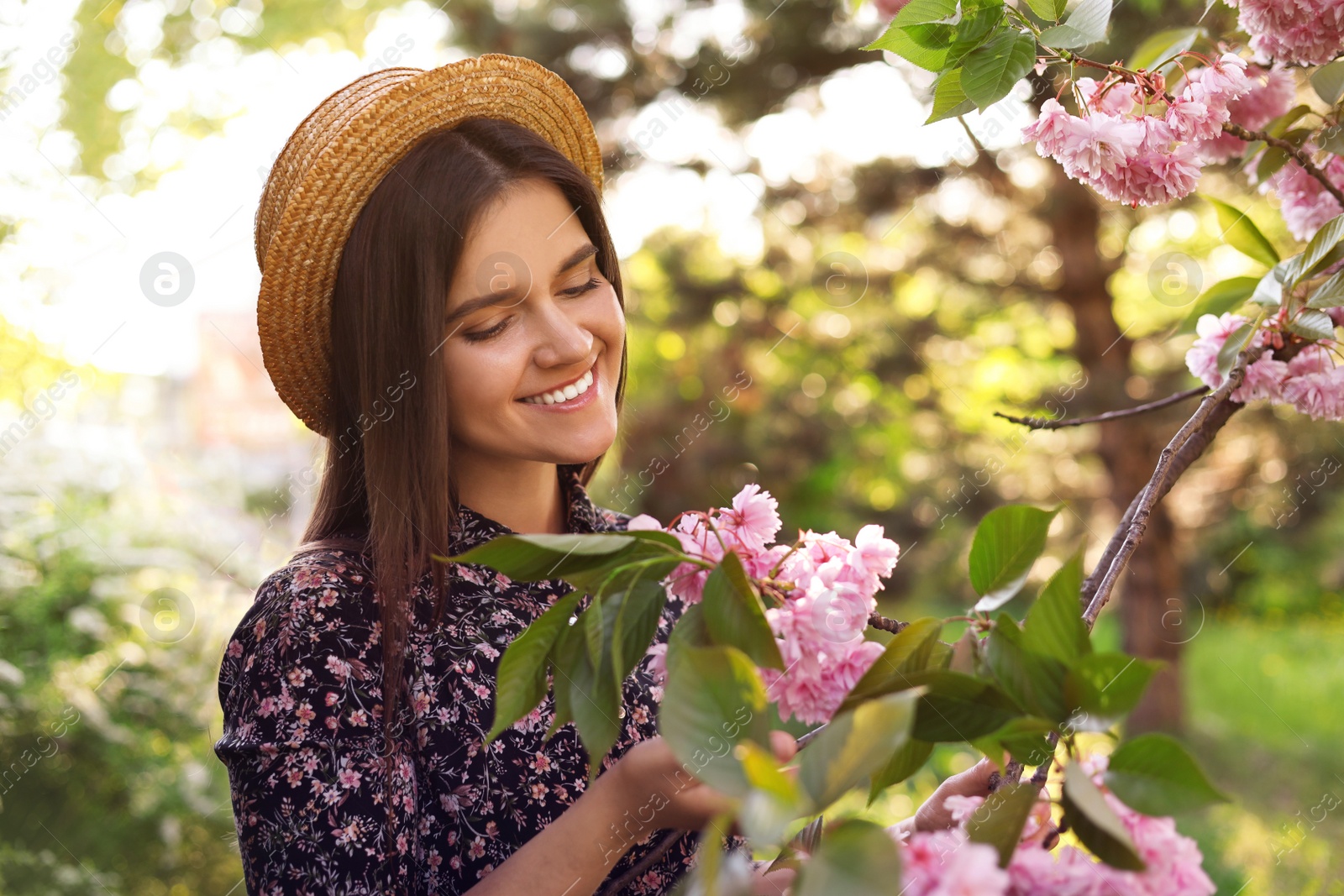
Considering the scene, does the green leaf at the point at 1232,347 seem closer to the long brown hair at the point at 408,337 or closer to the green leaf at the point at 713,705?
the green leaf at the point at 713,705

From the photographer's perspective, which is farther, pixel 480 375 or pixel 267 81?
pixel 267 81

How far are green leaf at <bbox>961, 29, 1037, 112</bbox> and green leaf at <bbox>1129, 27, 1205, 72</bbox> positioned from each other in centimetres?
18

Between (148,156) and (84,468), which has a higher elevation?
(148,156)

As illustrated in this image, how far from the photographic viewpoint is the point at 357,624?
111 centimetres

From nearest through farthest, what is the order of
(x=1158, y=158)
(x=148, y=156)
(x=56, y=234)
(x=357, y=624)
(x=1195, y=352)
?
(x=1158, y=158) < (x=1195, y=352) < (x=357, y=624) < (x=56, y=234) < (x=148, y=156)

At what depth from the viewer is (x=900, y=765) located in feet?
1.87

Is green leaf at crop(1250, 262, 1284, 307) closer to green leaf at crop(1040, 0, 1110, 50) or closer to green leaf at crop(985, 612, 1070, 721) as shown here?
green leaf at crop(1040, 0, 1110, 50)

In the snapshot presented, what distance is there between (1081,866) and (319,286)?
110cm

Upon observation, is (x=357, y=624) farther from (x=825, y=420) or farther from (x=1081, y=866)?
(x=825, y=420)

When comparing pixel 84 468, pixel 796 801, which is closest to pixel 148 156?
pixel 84 468

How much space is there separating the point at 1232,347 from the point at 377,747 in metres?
Answer: 0.90

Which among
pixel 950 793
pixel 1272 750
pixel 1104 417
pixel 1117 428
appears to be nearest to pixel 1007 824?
pixel 950 793

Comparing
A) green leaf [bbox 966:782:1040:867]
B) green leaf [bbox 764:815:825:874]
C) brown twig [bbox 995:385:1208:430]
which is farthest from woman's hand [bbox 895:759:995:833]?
brown twig [bbox 995:385:1208:430]

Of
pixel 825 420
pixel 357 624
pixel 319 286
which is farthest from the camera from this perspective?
pixel 825 420
